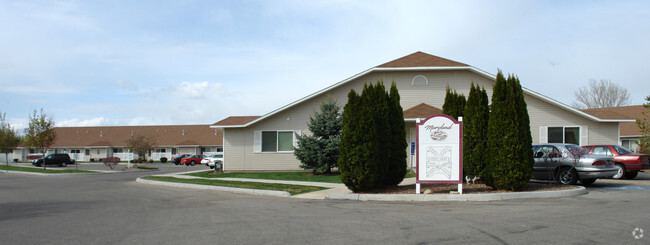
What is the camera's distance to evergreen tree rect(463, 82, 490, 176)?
1510cm

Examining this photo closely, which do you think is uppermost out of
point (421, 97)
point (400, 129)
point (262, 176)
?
point (421, 97)

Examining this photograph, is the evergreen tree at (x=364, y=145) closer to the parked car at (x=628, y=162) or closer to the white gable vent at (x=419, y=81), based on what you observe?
the parked car at (x=628, y=162)

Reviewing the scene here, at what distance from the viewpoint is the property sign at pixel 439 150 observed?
13969 millimetres

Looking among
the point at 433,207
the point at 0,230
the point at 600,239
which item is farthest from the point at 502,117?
the point at 0,230

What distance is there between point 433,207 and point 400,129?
4723mm

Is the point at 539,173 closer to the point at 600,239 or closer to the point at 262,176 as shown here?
the point at 600,239

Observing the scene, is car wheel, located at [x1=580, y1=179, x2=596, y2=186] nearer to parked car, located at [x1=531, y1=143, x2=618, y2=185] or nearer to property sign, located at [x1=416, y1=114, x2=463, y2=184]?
parked car, located at [x1=531, y1=143, x2=618, y2=185]

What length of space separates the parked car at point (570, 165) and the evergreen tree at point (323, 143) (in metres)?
9.38

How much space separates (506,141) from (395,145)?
11.6 ft

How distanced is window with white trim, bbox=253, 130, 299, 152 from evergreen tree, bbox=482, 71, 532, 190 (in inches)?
571

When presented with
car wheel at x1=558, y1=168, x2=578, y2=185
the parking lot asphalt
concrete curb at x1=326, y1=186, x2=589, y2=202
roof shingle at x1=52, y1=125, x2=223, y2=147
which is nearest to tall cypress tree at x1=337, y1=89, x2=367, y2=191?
concrete curb at x1=326, y1=186, x2=589, y2=202

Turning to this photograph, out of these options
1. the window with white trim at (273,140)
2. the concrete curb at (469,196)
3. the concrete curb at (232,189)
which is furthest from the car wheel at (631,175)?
the window with white trim at (273,140)

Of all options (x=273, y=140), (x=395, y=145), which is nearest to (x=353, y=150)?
(x=395, y=145)

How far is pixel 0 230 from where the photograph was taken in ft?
29.2
